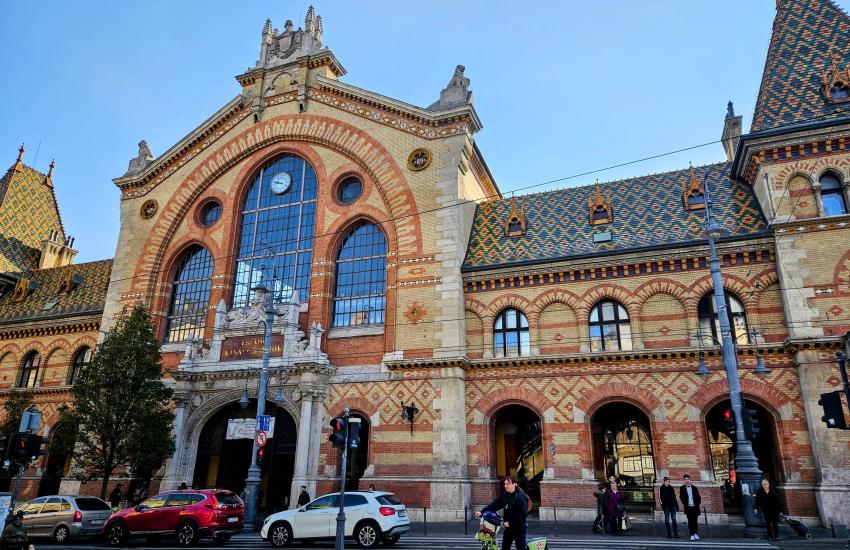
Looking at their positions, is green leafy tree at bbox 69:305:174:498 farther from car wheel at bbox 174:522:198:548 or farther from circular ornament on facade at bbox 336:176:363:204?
circular ornament on facade at bbox 336:176:363:204

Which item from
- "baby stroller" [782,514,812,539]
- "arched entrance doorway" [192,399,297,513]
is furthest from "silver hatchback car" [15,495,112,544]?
"baby stroller" [782,514,812,539]

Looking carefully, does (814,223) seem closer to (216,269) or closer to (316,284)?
(316,284)

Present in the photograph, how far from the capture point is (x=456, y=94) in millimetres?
28453

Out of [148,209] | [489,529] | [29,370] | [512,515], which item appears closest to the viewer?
[489,529]

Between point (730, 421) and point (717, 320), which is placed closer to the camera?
point (730, 421)

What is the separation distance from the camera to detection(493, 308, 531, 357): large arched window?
24.4 metres

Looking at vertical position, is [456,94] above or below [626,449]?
above

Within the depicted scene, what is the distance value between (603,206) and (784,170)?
707 cm

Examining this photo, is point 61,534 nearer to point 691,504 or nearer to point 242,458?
point 242,458

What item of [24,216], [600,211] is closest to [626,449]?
[600,211]

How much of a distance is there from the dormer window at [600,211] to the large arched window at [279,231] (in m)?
13.5

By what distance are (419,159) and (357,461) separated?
46.1ft

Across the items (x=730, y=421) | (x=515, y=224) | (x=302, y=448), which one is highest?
(x=515, y=224)

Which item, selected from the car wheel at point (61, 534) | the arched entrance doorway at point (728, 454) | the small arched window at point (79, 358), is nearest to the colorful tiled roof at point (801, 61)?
the arched entrance doorway at point (728, 454)
